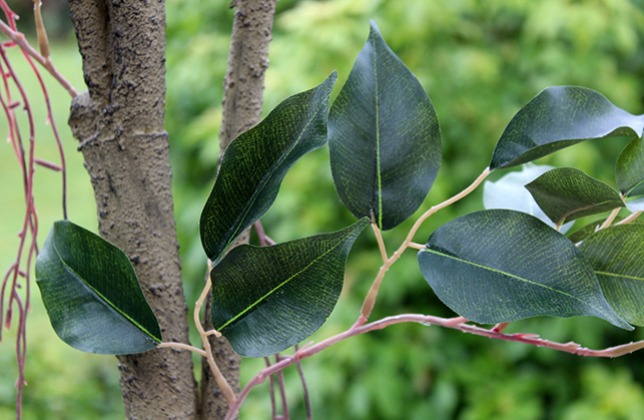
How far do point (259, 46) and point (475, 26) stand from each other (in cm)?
150

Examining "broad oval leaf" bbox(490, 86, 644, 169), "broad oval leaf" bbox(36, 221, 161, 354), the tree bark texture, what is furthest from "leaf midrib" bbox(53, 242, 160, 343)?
"broad oval leaf" bbox(490, 86, 644, 169)

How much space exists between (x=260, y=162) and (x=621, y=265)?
0.69 feet

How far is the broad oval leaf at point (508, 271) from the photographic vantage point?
0.38 meters

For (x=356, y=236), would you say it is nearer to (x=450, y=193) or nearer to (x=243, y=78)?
(x=243, y=78)

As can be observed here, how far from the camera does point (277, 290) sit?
40 cm

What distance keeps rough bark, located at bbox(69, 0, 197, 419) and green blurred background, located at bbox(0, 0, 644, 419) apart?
1120 mm

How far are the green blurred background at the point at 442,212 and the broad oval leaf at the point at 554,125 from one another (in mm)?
1166

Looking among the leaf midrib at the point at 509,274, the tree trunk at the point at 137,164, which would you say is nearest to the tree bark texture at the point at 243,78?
the tree trunk at the point at 137,164

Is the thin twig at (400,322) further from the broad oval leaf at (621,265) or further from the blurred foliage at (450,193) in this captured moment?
the blurred foliage at (450,193)

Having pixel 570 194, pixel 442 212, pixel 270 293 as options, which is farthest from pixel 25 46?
pixel 442 212

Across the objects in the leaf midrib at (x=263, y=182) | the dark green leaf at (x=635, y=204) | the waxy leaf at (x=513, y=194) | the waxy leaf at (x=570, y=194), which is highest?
the leaf midrib at (x=263, y=182)

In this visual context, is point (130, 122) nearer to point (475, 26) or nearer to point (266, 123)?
point (266, 123)

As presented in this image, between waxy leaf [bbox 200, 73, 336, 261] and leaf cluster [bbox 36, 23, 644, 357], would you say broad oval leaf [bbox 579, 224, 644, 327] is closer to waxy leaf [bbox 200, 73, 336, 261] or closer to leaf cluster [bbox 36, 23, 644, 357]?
leaf cluster [bbox 36, 23, 644, 357]

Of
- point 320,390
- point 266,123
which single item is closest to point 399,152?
point 266,123
